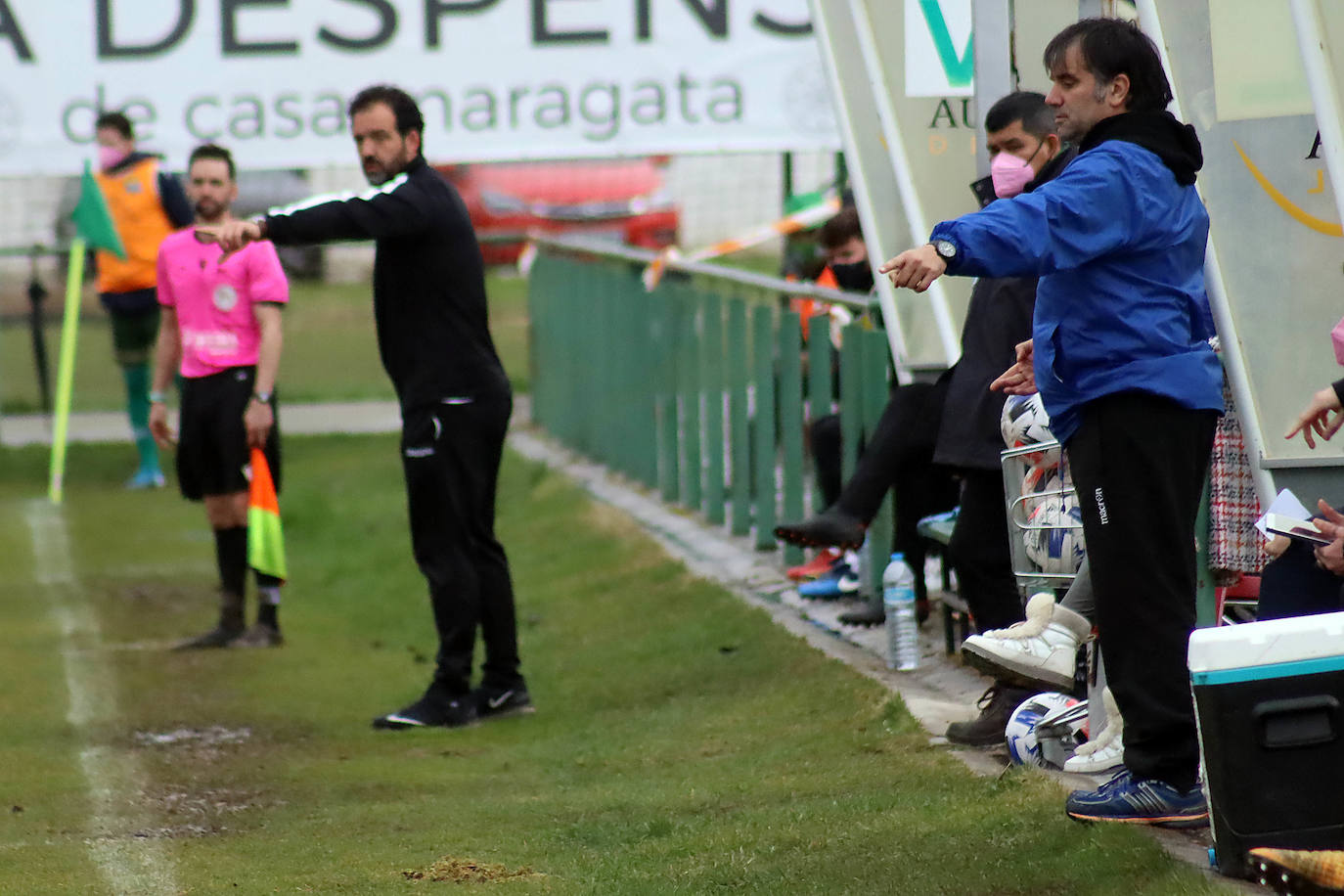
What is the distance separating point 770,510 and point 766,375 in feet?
2.09

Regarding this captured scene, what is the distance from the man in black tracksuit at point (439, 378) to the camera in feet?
23.8

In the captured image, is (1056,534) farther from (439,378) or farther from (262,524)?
(262,524)

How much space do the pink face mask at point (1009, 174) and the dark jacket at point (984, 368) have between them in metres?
0.26

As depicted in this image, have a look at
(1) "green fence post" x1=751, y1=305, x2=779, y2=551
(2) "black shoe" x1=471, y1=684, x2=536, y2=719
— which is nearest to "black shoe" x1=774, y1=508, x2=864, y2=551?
(2) "black shoe" x1=471, y1=684, x2=536, y2=719

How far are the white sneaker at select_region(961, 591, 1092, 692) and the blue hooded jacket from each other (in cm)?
54

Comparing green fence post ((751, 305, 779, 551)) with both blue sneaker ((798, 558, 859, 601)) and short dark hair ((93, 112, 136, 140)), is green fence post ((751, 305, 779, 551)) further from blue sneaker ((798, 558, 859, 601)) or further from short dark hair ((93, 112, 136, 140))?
short dark hair ((93, 112, 136, 140))

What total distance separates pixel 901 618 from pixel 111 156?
8037 millimetres

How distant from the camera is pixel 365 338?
71.3ft

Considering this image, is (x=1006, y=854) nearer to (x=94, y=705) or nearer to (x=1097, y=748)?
(x=1097, y=748)

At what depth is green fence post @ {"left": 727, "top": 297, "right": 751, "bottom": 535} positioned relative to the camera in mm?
10352

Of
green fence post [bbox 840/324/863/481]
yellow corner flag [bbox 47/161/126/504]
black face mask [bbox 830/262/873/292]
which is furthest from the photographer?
yellow corner flag [bbox 47/161/126/504]

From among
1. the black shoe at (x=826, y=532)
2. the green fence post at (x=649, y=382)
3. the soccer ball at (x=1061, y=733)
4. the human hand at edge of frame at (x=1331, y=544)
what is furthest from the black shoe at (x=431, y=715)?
the green fence post at (x=649, y=382)

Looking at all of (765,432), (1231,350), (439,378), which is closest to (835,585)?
(765,432)

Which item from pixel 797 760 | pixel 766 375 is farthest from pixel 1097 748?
pixel 766 375
